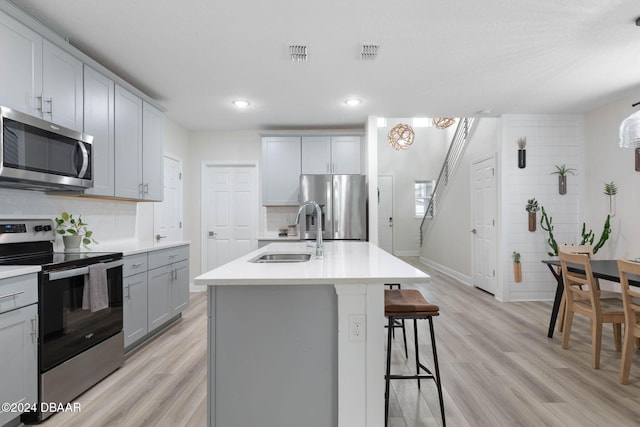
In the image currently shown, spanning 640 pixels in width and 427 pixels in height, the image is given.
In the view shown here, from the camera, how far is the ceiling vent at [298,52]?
9.03ft

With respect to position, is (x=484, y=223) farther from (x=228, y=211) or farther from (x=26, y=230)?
(x=26, y=230)

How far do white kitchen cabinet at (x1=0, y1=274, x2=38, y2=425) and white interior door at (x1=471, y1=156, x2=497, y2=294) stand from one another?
16.7 feet

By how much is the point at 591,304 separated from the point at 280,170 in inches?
157

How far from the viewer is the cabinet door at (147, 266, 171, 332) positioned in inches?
126

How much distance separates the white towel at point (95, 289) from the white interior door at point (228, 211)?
306 cm

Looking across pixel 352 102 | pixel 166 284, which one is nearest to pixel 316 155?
pixel 352 102

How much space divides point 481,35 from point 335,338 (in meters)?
2.50

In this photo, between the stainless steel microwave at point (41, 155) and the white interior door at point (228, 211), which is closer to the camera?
the stainless steel microwave at point (41, 155)

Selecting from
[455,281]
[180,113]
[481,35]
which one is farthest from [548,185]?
[180,113]

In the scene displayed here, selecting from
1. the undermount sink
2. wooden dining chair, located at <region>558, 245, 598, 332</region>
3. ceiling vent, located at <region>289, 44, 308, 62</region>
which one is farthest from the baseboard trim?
ceiling vent, located at <region>289, 44, 308, 62</region>

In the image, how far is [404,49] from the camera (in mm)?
2807

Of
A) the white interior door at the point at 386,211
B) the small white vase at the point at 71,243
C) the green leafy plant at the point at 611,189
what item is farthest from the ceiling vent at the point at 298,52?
the white interior door at the point at 386,211

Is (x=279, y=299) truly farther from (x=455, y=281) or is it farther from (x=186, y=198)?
(x=455, y=281)

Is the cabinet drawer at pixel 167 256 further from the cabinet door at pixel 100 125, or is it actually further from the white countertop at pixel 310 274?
the white countertop at pixel 310 274
